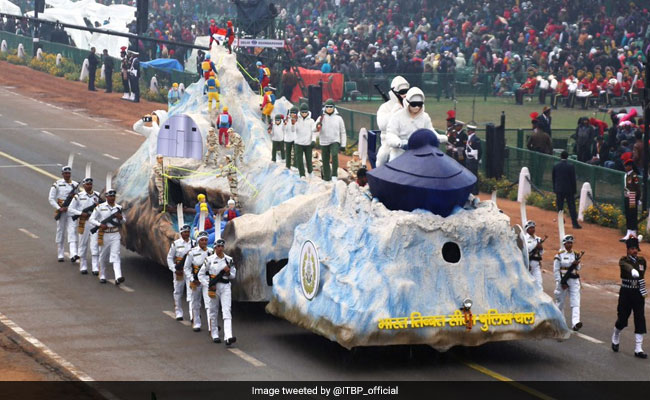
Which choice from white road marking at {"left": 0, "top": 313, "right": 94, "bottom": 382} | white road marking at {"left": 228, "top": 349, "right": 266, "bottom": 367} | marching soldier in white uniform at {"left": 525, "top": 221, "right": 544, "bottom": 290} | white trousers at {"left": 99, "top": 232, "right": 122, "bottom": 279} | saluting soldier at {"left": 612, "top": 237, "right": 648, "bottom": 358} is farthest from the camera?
white trousers at {"left": 99, "top": 232, "right": 122, "bottom": 279}

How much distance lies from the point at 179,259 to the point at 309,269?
3.09 m

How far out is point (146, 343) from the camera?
2147 cm

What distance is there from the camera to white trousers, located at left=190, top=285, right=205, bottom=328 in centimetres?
2198

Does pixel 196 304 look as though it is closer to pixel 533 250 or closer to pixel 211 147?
pixel 211 147

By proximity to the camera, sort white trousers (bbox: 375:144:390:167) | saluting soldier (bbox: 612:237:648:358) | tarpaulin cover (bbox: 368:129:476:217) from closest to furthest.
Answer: tarpaulin cover (bbox: 368:129:476:217), saluting soldier (bbox: 612:237:648:358), white trousers (bbox: 375:144:390:167)

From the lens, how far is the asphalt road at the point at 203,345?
19672 millimetres

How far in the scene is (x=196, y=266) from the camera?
21.7m

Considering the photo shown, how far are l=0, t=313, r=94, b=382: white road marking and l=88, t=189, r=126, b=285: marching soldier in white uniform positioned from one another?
2.88 m

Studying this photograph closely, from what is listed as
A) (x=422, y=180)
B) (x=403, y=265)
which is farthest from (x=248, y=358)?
(x=422, y=180)

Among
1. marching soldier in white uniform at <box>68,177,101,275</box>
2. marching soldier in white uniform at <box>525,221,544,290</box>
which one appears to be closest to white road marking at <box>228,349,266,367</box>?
marching soldier in white uniform at <box>525,221,544,290</box>

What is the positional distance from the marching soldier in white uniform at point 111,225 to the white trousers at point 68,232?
6.21 ft

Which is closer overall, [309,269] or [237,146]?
[309,269]

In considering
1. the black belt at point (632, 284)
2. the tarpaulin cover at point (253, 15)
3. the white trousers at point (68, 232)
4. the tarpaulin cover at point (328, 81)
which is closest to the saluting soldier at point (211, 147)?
the white trousers at point (68, 232)

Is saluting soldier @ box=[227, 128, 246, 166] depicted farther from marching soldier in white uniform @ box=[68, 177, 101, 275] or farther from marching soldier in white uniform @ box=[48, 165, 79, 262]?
marching soldier in white uniform @ box=[48, 165, 79, 262]
